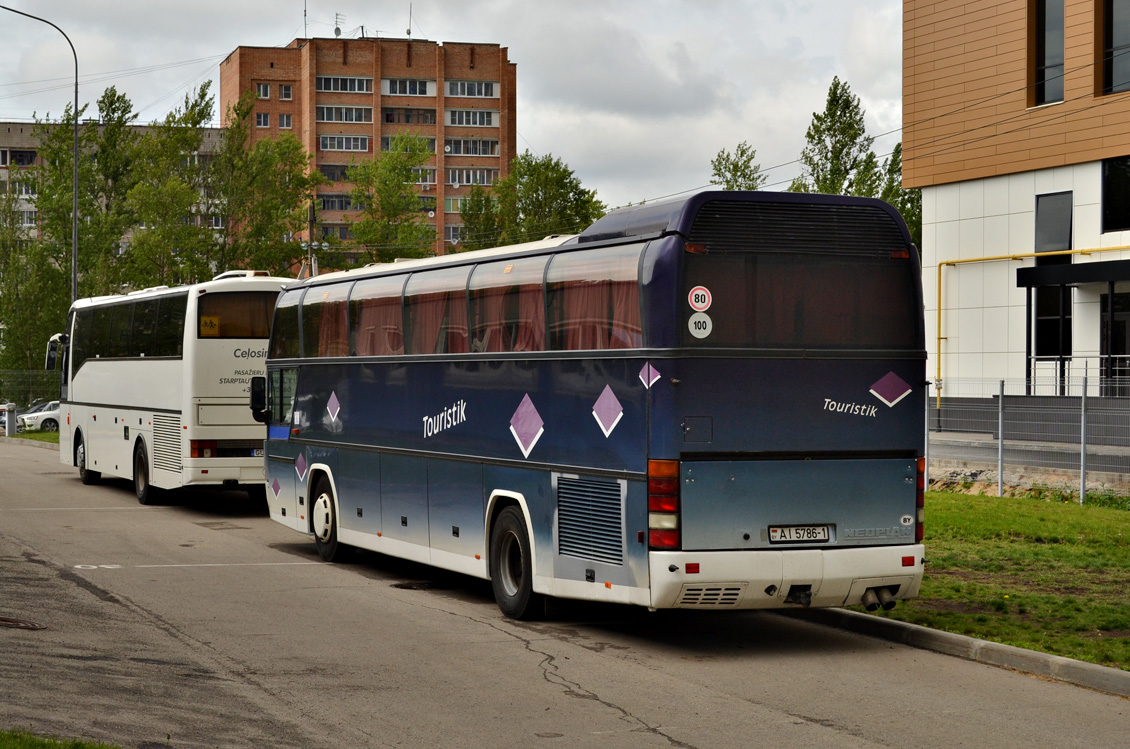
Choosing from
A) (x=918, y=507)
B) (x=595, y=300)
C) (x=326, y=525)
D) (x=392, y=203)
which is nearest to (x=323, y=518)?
(x=326, y=525)

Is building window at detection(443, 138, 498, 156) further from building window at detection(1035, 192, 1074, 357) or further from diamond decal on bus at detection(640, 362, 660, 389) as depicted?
diamond decal on bus at detection(640, 362, 660, 389)

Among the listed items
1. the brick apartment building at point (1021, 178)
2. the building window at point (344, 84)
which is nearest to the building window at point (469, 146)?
the building window at point (344, 84)

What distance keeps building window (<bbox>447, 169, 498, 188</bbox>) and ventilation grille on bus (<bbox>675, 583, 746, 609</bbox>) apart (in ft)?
359

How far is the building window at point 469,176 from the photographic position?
11762cm

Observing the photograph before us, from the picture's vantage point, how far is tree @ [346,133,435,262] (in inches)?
2827

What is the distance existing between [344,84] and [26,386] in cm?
5377

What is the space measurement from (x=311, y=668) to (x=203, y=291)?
42.4ft

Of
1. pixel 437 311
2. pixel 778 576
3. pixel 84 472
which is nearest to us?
pixel 778 576

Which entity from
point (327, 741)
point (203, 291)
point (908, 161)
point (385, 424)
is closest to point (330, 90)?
point (908, 161)

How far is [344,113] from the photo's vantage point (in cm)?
11456

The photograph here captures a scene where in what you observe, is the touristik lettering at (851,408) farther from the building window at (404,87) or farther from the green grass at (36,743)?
the building window at (404,87)

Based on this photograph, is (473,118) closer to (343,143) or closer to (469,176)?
(469,176)

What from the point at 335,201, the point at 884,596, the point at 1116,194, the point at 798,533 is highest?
the point at 335,201

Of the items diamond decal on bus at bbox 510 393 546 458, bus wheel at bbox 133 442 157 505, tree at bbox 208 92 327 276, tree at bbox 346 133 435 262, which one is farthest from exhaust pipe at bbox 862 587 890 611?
tree at bbox 346 133 435 262
